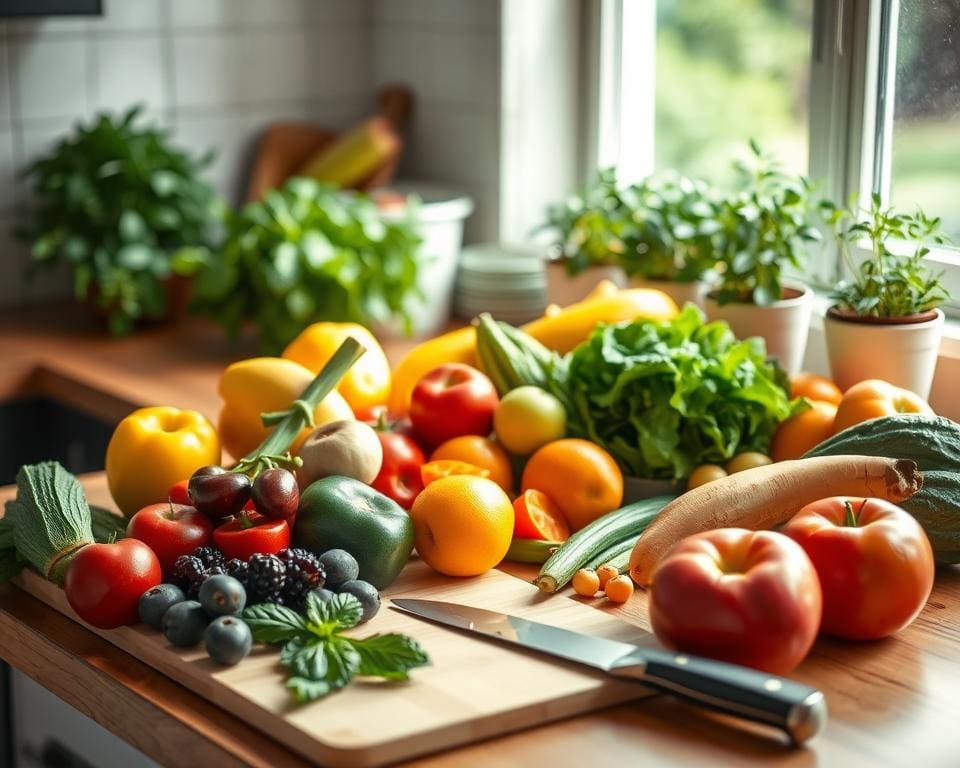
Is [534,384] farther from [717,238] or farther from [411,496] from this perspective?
[717,238]

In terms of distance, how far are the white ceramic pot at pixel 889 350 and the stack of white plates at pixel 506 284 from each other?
2.12ft

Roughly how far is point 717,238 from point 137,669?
0.88 m

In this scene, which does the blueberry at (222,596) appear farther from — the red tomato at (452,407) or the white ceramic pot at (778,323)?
the white ceramic pot at (778,323)

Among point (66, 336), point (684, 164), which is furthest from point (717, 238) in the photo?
point (684, 164)

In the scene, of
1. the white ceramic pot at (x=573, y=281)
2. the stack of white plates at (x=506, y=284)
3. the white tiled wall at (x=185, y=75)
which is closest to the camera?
the white ceramic pot at (x=573, y=281)

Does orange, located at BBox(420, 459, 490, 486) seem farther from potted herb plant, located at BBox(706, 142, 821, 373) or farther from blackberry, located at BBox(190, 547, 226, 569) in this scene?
potted herb plant, located at BBox(706, 142, 821, 373)

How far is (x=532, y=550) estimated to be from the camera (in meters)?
1.27

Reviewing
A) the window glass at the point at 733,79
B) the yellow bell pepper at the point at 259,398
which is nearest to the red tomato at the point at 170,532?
the yellow bell pepper at the point at 259,398

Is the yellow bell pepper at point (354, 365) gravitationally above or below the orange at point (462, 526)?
above

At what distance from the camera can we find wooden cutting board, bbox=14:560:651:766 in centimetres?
93

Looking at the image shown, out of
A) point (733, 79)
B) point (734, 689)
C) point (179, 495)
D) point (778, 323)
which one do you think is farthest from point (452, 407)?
point (733, 79)

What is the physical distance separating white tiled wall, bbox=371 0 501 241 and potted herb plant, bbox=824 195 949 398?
846 millimetres

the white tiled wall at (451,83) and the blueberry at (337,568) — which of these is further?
the white tiled wall at (451,83)

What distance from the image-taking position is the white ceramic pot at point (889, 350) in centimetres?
142
